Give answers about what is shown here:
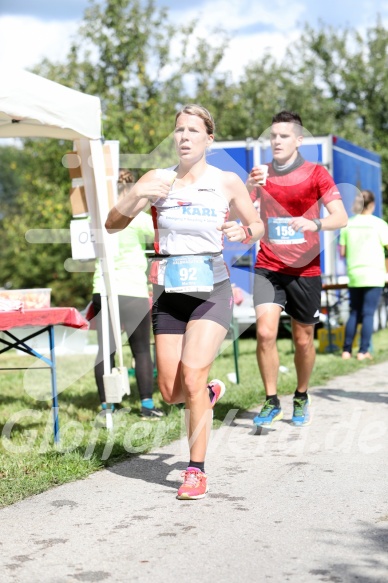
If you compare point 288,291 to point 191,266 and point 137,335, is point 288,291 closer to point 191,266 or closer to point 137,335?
Result: point 137,335

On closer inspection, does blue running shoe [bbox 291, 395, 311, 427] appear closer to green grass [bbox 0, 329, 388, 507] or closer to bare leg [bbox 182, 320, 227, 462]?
green grass [bbox 0, 329, 388, 507]

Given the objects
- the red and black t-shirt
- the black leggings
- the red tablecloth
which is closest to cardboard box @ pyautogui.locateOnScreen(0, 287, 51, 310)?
the red tablecloth

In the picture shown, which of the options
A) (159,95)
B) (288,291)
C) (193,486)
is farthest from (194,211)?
(159,95)

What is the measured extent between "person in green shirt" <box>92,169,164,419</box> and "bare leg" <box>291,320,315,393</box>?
123cm

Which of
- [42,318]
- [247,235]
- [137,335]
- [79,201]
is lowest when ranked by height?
[137,335]

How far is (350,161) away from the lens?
49.9 feet

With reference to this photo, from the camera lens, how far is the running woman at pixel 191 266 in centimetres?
498

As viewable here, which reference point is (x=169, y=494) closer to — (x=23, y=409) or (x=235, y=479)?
(x=235, y=479)

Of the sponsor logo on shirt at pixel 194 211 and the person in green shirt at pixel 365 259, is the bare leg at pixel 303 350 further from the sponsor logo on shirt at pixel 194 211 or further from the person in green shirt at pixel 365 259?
the person in green shirt at pixel 365 259

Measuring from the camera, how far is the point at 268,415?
22.4 ft

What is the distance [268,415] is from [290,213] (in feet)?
4.84

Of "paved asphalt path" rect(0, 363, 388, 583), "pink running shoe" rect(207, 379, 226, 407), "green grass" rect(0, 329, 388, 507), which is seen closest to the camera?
"paved asphalt path" rect(0, 363, 388, 583)

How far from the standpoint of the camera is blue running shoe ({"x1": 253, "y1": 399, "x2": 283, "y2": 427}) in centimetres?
679

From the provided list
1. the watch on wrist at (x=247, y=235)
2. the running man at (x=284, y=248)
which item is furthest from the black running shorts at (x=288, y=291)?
the watch on wrist at (x=247, y=235)
